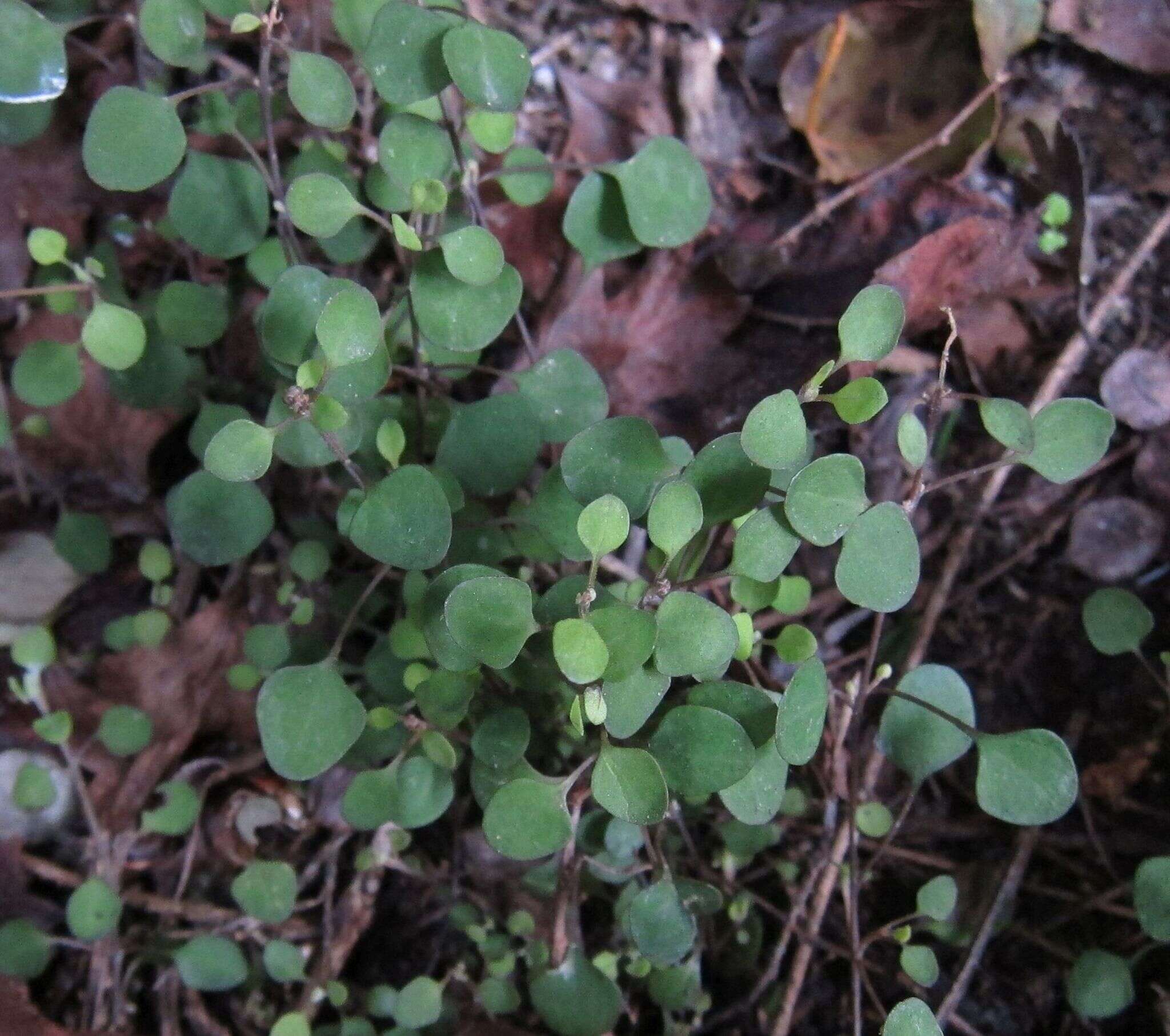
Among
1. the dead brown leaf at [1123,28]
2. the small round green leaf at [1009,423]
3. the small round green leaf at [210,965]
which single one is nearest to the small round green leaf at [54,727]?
the small round green leaf at [210,965]

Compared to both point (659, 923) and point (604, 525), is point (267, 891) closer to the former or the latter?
point (659, 923)

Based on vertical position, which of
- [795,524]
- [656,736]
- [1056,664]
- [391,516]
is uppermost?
[795,524]

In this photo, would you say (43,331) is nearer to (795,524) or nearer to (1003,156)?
(795,524)

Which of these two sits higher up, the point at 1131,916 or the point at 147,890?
the point at 1131,916

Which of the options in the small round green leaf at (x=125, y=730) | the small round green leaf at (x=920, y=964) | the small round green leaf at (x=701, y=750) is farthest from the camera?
the small round green leaf at (x=125, y=730)

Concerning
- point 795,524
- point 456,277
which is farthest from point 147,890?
point 795,524

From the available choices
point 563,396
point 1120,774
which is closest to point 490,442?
point 563,396

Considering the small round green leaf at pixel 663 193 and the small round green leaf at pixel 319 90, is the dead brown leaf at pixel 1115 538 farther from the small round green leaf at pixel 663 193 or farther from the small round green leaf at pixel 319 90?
the small round green leaf at pixel 319 90

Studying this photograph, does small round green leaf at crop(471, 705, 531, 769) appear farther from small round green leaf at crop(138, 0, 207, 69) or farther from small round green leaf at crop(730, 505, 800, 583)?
small round green leaf at crop(138, 0, 207, 69)
